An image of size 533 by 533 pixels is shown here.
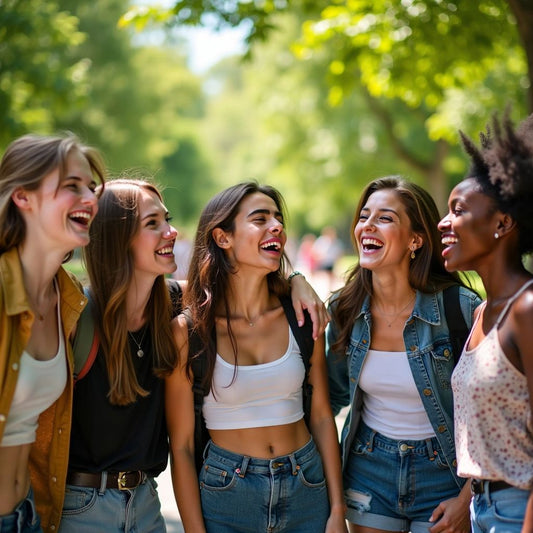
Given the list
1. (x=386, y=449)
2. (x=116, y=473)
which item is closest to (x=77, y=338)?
(x=116, y=473)

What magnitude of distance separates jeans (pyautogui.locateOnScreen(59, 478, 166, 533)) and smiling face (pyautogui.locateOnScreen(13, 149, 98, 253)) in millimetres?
1117

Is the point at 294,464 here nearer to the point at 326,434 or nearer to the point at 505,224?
the point at 326,434

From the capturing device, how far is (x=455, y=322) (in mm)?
3924

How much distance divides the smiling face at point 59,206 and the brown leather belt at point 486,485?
1.94 meters

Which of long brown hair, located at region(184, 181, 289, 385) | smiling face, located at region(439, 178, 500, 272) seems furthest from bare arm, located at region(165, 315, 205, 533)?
smiling face, located at region(439, 178, 500, 272)

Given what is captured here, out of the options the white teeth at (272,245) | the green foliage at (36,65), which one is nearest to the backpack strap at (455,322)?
the white teeth at (272,245)

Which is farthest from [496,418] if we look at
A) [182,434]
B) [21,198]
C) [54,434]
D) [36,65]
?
[36,65]

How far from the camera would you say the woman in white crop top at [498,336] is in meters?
2.85

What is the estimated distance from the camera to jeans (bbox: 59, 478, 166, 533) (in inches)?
134

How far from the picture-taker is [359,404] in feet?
13.3

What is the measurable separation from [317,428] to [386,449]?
37cm

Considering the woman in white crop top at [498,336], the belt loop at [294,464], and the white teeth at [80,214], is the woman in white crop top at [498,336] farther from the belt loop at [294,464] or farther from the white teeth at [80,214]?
the white teeth at [80,214]

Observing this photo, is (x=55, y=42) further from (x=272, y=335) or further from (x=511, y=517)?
(x=511, y=517)

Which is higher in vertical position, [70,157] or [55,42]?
[55,42]
